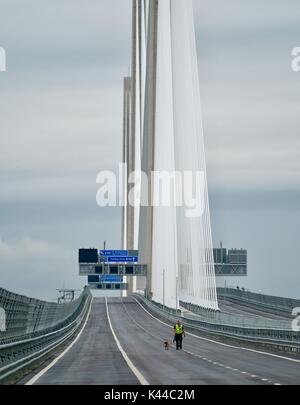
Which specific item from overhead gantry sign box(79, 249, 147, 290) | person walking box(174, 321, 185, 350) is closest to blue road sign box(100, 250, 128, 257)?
overhead gantry sign box(79, 249, 147, 290)

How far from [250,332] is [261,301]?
71.7m

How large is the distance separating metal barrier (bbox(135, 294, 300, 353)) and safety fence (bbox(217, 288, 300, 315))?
1847 cm

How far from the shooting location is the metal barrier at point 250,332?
174 ft

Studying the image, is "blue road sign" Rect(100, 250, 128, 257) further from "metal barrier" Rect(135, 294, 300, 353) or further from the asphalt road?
the asphalt road

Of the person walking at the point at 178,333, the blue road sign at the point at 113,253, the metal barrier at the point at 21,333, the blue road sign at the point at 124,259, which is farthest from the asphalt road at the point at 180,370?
the blue road sign at the point at 113,253

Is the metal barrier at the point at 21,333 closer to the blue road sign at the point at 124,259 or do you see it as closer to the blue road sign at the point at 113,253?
the blue road sign at the point at 124,259

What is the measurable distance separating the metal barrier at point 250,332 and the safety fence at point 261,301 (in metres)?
18.5

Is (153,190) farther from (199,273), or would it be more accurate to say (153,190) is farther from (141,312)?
(199,273)

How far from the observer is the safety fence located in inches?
4899

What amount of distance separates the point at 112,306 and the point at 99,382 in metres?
121

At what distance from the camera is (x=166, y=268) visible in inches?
5202

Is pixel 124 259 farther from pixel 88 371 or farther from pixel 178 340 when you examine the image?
pixel 88 371

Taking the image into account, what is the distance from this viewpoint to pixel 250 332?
221 ft

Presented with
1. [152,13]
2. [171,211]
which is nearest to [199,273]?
[171,211]
